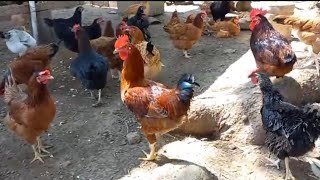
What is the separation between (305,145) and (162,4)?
5019mm

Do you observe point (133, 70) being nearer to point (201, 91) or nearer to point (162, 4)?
point (201, 91)

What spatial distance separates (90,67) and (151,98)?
48.9 inches

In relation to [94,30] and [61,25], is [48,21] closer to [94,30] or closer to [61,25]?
[61,25]

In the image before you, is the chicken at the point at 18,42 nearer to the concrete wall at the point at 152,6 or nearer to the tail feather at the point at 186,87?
the tail feather at the point at 186,87

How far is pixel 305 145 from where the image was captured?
3889 mm

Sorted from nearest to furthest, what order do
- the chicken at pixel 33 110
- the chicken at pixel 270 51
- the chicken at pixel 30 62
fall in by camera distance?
the chicken at pixel 33 110 < the chicken at pixel 270 51 < the chicken at pixel 30 62

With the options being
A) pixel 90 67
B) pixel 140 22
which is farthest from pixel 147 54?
pixel 140 22

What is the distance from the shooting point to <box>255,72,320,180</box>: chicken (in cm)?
384

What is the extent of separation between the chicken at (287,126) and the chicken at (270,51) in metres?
0.67

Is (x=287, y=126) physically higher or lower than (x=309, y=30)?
lower

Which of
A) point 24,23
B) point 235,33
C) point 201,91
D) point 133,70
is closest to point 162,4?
point 235,33

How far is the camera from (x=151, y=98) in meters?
3.87

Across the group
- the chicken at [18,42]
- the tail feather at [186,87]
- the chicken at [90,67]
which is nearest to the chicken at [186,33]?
the chicken at [90,67]

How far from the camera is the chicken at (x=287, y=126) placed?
3.84m
